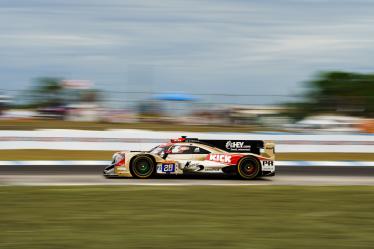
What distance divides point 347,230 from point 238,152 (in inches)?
247

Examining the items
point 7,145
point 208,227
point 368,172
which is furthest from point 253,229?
point 7,145

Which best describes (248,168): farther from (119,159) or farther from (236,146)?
(119,159)

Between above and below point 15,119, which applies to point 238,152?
below

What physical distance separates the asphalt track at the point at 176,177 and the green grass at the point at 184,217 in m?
1.56

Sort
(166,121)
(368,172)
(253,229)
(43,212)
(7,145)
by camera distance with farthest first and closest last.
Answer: (166,121)
(7,145)
(368,172)
(43,212)
(253,229)

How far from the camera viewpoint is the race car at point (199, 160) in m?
13.0

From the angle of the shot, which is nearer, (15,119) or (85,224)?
(85,224)

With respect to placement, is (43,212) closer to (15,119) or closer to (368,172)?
(368,172)

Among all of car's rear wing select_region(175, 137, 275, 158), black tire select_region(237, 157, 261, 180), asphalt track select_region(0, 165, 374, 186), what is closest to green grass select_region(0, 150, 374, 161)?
asphalt track select_region(0, 165, 374, 186)

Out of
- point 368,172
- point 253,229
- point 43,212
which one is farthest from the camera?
point 368,172

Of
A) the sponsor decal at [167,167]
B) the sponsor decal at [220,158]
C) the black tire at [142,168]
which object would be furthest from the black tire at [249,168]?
the black tire at [142,168]

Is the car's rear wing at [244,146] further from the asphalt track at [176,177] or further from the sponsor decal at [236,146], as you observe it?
the asphalt track at [176,177]

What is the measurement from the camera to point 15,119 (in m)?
21.7

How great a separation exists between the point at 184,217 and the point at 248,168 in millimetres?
5679
